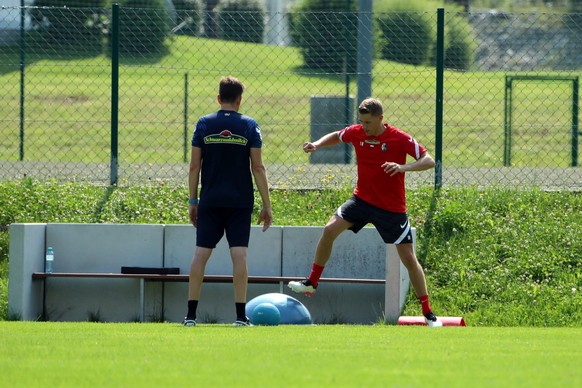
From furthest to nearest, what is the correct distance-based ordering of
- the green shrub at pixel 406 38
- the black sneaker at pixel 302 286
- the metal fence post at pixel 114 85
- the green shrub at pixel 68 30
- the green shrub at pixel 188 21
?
the green shrub at pixel 406 38 → the green shrub at pixel 188 21 → the green shrub at pixel 68 30 → the metal fence post at pixel 114 85 → the black sneaker at pixel 302 286

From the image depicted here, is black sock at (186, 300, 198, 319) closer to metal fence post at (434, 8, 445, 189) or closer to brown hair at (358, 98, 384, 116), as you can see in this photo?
brown hair at (358, 98, 384, 116)

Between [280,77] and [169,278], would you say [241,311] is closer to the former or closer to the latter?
[169,278]

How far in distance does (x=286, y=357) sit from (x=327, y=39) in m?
9.08

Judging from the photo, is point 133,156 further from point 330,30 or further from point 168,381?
point 168,381

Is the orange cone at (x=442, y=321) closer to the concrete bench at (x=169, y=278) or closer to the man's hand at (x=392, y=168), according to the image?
Result: the concrete bench at (x=169, y=278)

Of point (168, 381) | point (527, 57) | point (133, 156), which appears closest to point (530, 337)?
point (168, 381)

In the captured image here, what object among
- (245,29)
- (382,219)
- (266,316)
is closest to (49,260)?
(266,316)

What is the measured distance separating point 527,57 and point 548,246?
23626 millimetres

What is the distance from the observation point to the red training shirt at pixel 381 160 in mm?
9852

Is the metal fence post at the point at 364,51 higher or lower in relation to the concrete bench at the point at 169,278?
higher

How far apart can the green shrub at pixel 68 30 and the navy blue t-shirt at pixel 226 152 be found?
5.78 metres

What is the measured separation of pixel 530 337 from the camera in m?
8.48

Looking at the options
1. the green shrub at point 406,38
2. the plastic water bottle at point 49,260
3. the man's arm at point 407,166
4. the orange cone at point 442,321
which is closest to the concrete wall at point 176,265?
the plastic water bottle at point 49,260

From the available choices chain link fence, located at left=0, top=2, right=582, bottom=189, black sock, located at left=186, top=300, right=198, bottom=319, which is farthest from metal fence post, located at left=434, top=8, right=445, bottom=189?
black sock, located at left=186, top=300, right=198, bottom=319
